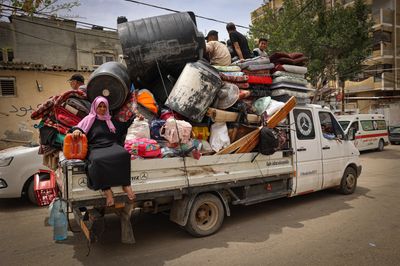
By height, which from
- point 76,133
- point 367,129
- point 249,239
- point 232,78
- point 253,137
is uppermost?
point 232,78

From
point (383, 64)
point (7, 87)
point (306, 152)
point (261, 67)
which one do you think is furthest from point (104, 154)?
point (383, 64)

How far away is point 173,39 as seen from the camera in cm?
447

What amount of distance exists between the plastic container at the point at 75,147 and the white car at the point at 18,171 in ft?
10.5

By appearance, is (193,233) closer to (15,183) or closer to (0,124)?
(15,183)

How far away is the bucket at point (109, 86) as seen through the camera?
406 cm

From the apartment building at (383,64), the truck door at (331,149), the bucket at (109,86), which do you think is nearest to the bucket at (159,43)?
the bucket at (109,86)

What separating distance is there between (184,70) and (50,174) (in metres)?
2.78

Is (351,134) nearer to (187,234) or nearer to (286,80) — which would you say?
(286,80)

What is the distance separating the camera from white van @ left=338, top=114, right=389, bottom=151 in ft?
48.6

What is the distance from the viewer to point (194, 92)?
420cm

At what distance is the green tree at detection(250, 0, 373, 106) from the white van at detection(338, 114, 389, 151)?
7.08 feet

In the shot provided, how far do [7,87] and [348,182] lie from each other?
13.5 metres

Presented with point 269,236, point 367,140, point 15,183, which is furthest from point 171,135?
point 367,140

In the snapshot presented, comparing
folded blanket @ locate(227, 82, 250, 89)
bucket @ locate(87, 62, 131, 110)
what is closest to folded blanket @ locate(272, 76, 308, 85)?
folded blanket @ locate(227, 82, 250, 89)
